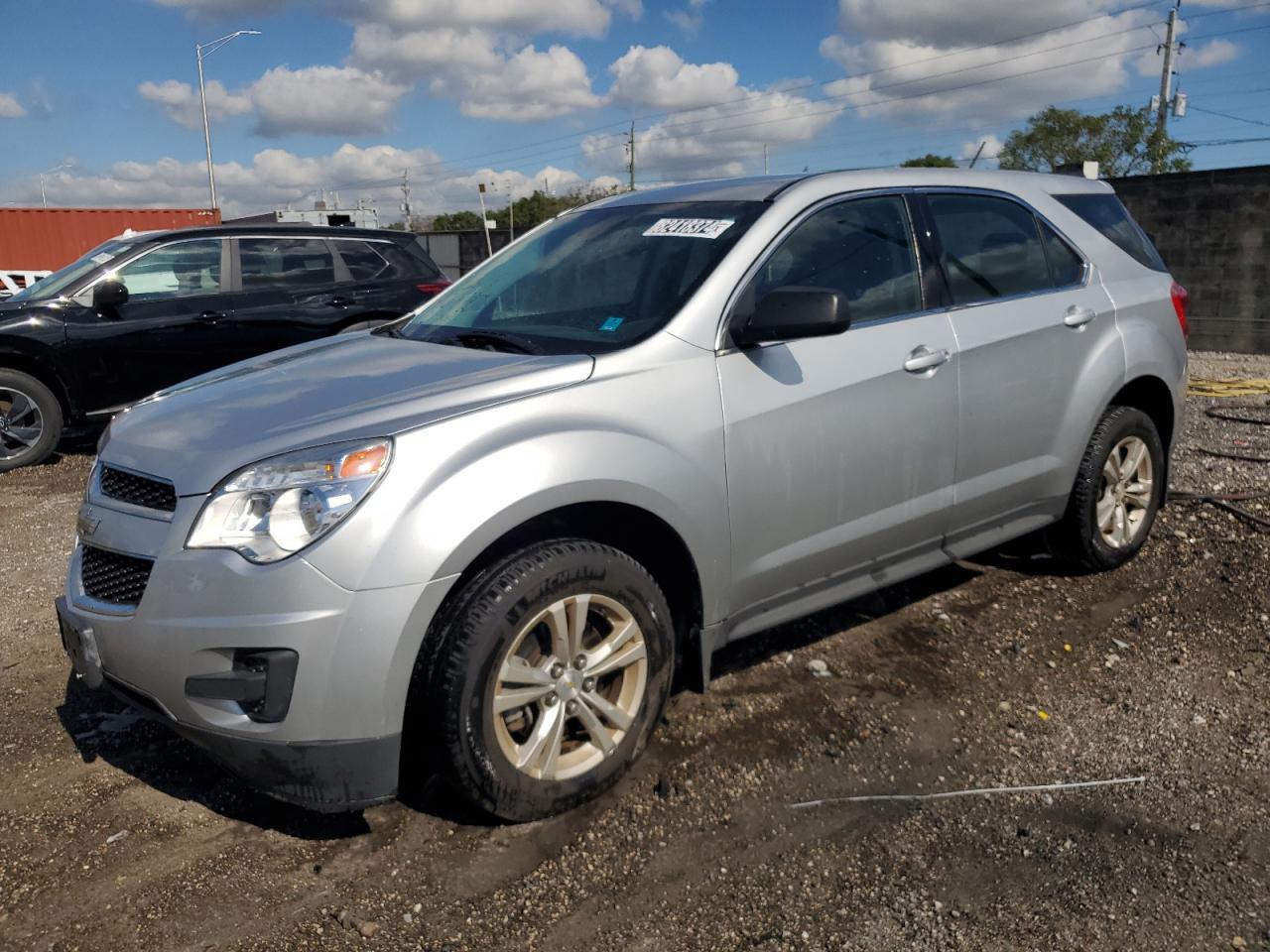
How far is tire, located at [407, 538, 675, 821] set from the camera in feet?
8.68

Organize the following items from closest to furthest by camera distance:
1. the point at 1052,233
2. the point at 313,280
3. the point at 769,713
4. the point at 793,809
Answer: the point at 793,809 → the point at 769,713 → the point at 1052,233 → the point at 313,280

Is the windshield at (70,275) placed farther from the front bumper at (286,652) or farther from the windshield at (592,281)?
the front bumper at (286,652)

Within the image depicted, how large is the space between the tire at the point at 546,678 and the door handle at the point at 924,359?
4.18ft

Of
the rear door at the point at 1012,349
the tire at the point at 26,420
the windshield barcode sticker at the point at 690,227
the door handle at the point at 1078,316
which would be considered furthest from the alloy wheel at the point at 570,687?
the tire at the point at 26,420

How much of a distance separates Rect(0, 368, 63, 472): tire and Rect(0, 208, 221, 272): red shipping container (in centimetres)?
2182

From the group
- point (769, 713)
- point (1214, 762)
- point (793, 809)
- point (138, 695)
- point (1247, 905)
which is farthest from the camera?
point (769, 713)

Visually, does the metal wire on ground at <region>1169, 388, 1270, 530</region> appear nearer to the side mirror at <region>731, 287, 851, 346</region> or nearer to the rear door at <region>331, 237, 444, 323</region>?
the side mirror at <region>731, 287, 851, 346</region>

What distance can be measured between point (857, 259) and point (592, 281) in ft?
3.10

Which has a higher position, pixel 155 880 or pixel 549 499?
pixel 549 499

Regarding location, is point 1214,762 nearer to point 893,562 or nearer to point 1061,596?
point 893,562

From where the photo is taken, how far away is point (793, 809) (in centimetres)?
301

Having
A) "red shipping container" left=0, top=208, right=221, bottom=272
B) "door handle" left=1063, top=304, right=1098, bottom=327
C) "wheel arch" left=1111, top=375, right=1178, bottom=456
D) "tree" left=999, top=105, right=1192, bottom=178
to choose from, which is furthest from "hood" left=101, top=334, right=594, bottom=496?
"tree" left=999, top=105, right=1192, bottom=178

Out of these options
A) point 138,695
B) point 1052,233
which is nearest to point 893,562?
point 1052,233

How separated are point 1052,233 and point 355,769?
3.62 metres
